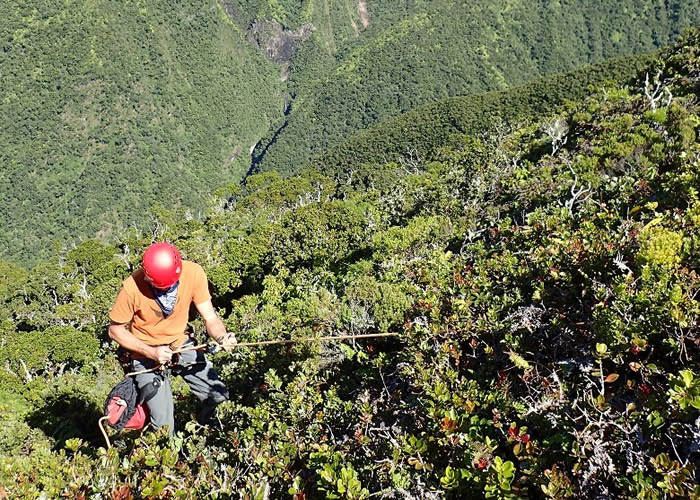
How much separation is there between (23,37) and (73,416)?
20162cm

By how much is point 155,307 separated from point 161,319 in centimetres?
18

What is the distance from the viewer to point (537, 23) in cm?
16975

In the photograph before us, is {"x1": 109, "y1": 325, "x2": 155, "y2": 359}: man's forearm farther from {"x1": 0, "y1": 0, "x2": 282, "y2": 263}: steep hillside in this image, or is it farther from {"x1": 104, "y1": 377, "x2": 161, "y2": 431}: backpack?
{"x1": 0, "y1": 0, "x2": 282, "y2": 263}: steep hillside

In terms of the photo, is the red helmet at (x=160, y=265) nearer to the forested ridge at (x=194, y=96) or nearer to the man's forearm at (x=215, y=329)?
the man's forearm at (x=215, y=329)

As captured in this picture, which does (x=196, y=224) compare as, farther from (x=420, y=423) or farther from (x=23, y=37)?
(x=23, y=37)

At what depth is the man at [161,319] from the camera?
479 centimetres

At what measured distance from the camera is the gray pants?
529 cm

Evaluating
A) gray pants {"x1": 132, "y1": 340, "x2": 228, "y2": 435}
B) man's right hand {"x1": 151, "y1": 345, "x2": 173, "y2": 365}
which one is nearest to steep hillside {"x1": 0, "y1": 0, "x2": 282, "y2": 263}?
gray pants {"x1": 132, "y1": 340, "x2": 228, "y2": 435}

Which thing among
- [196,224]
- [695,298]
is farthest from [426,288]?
[196,224]

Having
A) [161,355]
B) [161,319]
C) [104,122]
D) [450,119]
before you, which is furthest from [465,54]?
[161,355]

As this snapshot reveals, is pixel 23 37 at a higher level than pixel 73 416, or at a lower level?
higher

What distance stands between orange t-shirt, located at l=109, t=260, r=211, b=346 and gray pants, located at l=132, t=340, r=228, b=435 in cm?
29

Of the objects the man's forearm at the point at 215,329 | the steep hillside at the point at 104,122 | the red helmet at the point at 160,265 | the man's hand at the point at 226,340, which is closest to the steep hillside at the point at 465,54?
the steep hillside at the point at 104,122

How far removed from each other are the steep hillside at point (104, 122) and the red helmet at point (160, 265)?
131m
